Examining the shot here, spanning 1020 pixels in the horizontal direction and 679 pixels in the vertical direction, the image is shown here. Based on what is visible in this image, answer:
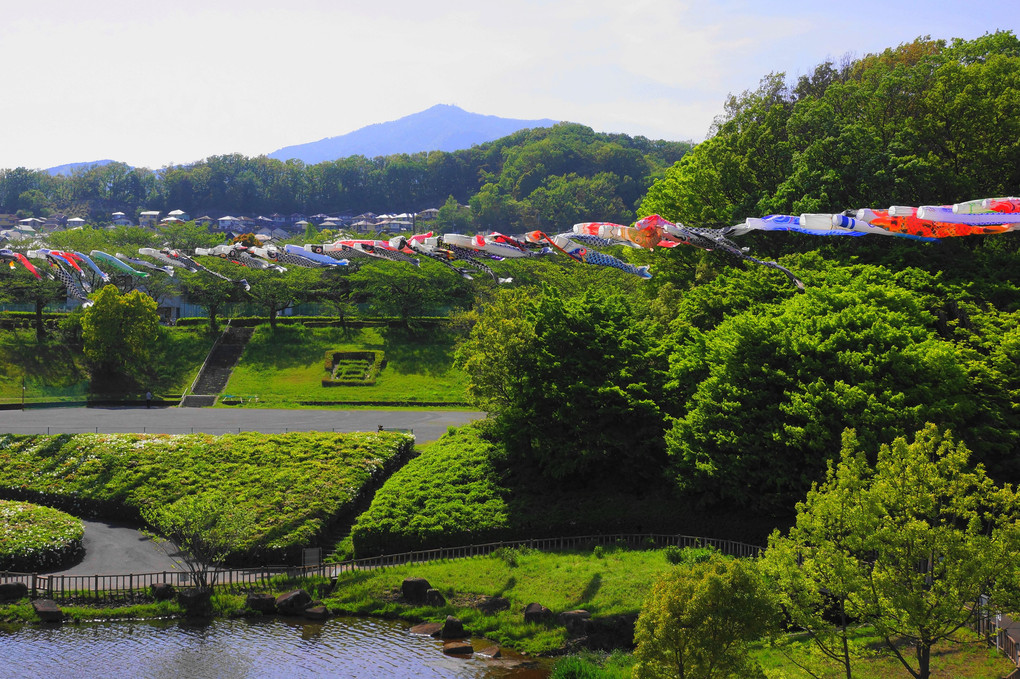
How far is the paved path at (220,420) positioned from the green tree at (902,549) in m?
33.0

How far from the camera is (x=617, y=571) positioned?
3073 cm

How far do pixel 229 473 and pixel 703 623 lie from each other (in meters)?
28.4

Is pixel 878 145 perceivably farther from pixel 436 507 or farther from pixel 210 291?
pixel 210 291

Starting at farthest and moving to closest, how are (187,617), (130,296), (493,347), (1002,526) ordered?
1. (130,296)
2. (493,347)
3. (187,617)
4. (1002,526)

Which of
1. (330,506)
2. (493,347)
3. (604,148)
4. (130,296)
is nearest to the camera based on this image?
(330,506)

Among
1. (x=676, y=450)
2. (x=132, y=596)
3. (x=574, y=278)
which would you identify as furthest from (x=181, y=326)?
(x=676, y=450)

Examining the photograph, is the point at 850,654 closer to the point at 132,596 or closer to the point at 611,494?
the point at 611,494

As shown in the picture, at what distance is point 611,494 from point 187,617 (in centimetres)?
1725

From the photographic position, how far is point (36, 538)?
34000mm

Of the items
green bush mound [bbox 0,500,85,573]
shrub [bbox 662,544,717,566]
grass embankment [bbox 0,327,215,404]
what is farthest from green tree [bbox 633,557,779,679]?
grass embankment [bbox 0,327,215,404]

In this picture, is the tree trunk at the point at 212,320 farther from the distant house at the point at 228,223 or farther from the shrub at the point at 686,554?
the distant house at the point at 228,223

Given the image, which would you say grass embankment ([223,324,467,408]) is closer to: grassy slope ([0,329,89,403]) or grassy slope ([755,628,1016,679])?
grassy slope ([0,329,89,403])

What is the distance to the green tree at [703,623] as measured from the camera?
18.0 metres

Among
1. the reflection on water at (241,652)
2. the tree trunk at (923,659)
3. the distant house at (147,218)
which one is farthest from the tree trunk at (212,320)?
the distant house at (147,218)
